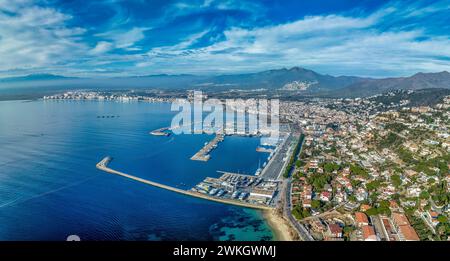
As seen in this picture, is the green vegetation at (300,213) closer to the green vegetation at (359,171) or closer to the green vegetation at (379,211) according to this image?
the green vegetation at (379,211)

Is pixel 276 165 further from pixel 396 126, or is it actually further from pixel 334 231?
pixel 396 126

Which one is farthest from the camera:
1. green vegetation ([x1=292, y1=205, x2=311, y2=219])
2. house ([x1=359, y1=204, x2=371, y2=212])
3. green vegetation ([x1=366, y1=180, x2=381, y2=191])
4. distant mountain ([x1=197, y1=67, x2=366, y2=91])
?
distant mountain ([x1=197, y1=67, x2=366, y2=91])

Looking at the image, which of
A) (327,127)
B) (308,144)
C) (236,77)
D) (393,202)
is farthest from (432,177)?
(236,77)

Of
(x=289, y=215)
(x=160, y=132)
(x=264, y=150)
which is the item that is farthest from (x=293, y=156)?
(x=160, y=132)

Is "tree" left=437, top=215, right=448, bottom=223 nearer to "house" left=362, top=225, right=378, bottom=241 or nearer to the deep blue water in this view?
"house" left=362, top=225, right=378, bottom=241

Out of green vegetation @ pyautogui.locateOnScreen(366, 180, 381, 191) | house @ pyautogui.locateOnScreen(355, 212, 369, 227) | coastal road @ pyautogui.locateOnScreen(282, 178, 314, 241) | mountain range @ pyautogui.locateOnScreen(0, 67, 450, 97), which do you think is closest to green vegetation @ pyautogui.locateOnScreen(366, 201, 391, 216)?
house @ pyautogui.locateOnScreen(355, 212, 369, 227)

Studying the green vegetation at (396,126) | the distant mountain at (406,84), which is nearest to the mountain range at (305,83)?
the distant mountain at (406,84)

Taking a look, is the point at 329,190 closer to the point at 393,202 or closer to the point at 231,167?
the point at 393,202

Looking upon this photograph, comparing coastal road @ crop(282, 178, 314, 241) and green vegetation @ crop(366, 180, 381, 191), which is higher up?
green vegetation @ crop(366, 180, 381, 191)
